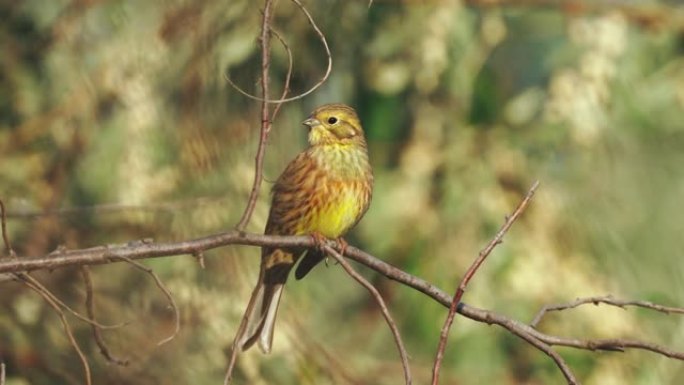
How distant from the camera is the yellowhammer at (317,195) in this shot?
16.2ft

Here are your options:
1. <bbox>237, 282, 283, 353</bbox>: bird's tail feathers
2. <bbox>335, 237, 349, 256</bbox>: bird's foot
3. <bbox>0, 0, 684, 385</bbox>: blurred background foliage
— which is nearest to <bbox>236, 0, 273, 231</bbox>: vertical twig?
<bbox>335, 237, 349, 256</bbox>: bird's foot

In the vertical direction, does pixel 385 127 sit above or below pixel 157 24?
above

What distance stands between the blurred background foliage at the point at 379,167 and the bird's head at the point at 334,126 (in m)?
0.58

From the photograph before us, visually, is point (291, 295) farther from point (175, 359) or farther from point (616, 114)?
point (616, 114)

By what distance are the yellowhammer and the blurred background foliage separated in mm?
633

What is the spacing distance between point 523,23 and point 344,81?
1057 mm

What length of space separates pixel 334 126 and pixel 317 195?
339mm

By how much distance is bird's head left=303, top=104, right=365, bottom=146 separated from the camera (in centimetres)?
523

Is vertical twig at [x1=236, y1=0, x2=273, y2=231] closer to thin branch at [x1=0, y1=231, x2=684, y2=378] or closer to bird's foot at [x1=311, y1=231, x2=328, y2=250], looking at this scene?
thin branch at [x1=0, y1=231, x2=684, y2=378]

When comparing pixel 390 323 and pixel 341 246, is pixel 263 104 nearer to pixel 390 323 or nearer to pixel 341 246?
pixel 390 323

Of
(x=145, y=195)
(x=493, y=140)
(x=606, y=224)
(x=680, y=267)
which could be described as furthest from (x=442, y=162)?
(x=145, y=195)

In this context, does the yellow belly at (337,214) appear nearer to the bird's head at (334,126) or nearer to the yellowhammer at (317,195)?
the yellowhammer at (317,195)

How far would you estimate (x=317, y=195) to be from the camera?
505 cm

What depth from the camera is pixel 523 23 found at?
805cm
